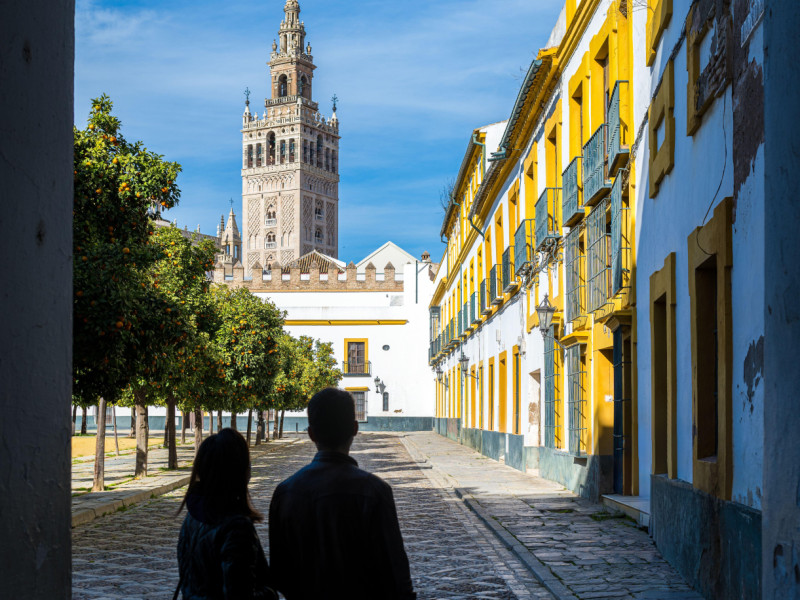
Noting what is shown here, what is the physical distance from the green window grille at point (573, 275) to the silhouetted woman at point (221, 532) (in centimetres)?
1115

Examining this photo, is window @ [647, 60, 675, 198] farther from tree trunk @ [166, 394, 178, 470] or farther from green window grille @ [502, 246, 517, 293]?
tree trunk @ [166, 394, 178, 470]

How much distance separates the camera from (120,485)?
55.3ft

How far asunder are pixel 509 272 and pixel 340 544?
1870cm

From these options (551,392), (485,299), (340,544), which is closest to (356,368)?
(485,299)

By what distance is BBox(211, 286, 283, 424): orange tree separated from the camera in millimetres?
24609

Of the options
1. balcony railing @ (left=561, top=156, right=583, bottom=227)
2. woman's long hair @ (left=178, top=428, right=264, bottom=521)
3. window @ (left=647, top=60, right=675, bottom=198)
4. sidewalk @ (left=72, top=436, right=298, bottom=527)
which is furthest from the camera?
balcony railing @ (left=561, top=156, right=583, bottom=227)

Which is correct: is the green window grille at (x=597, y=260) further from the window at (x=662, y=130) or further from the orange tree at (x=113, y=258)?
the orange tree at (x=113, y=258)

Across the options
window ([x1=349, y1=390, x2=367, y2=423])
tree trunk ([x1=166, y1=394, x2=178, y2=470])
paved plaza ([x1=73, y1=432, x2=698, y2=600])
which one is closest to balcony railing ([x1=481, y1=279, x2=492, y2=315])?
tree trunk ([x1=166, y1=394, x2=178, y2=470])

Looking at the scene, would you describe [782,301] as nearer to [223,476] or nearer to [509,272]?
[223,476]

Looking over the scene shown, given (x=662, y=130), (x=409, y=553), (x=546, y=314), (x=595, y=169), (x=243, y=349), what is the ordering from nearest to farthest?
(x=662, y=130) < (x=409, y=553) < (x=595, y=169) < (x=546, y=314) < (x=243, y=349)

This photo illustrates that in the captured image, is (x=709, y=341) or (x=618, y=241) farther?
(x=618, y=241)

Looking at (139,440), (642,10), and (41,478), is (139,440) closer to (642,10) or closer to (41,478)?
(642,10)

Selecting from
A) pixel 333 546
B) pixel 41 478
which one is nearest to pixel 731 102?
pixel 333 546

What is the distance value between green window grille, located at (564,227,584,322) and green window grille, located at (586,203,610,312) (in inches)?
18.0
